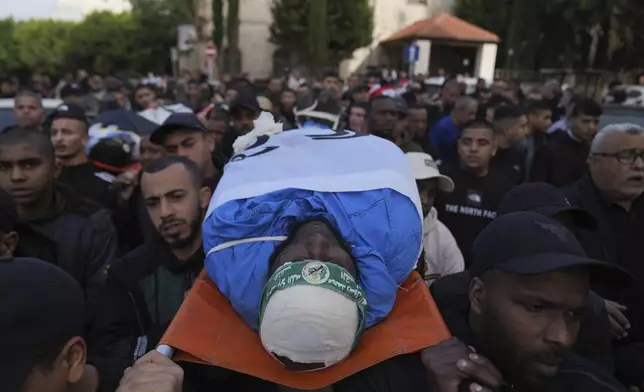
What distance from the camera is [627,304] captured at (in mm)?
2641

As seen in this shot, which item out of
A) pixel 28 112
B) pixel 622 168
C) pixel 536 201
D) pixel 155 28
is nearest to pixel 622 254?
pixel 622 168

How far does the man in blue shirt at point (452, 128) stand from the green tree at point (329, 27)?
22730mm

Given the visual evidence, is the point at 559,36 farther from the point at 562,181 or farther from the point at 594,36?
the point at 562,181

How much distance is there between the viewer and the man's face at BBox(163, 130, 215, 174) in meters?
3.80

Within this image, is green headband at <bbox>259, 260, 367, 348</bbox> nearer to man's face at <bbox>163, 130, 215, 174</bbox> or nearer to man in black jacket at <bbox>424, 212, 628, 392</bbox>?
man in black jacket at <bbox>424, 212, 628, 392</bbox>

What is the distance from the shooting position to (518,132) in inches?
216

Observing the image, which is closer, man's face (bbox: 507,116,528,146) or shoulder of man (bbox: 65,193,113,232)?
shoulder of man (bbox: 65,193,113,232)

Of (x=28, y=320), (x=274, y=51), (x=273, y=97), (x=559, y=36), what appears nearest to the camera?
(x=28, y=320)

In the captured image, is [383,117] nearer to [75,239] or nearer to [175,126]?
[175,126]

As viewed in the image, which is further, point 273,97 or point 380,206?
point 273,97

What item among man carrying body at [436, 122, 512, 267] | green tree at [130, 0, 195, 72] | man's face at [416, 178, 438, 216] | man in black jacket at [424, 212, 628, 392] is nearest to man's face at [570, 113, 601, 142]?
man carrying body at [436, 122, 512, 267]

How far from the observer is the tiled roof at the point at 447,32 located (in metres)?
30.9

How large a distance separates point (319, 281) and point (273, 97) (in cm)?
794

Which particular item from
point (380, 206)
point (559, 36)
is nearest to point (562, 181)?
point (380, 206)
